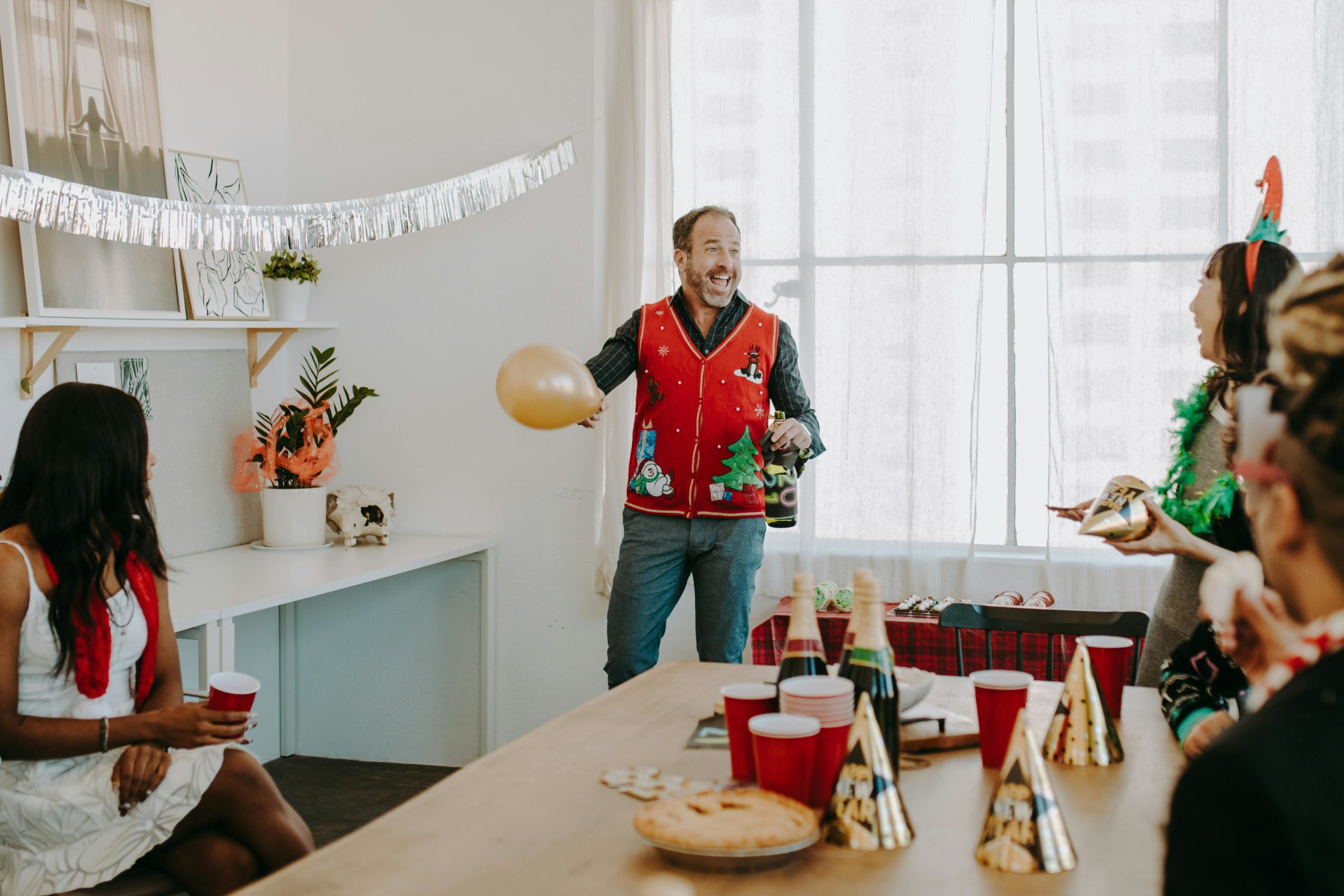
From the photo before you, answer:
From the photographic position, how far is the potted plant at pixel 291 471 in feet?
11.5

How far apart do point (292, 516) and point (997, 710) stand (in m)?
2.58

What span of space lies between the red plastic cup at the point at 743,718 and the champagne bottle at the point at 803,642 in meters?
0.06

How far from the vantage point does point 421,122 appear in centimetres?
390

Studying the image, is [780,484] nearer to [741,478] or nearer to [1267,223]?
[741,478]

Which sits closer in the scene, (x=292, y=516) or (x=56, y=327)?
(x=56, y=327)

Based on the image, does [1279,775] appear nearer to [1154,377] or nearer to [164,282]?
[1154,377]

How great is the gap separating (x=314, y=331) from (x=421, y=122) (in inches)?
31.8

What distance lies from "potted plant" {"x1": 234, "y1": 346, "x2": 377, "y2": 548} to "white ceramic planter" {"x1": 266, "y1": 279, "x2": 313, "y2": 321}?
303 mm

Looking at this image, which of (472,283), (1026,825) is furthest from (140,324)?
(1026,825)

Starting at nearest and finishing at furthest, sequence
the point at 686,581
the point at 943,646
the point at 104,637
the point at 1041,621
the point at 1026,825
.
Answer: the point at 1026,825 < the point at 104,637 < the point at 1041,621 < the point at 686,581 < the point at 943,646

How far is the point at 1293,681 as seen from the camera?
655 millimetres

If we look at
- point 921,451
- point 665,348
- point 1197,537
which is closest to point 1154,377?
point 921,451

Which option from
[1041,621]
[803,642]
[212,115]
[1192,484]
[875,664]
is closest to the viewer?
[875,664]

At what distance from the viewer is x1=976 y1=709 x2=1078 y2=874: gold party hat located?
3.70 feet
